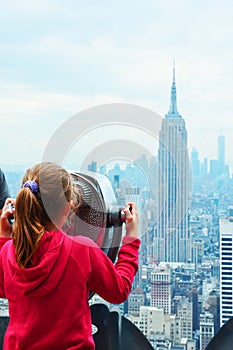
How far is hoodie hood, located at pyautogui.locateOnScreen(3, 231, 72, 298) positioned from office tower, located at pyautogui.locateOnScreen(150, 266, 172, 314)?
80cm

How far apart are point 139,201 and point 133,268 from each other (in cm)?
17

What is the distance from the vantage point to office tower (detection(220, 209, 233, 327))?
6.16 feet

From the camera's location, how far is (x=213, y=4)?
2008mm

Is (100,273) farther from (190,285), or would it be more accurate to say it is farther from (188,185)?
(190,285)

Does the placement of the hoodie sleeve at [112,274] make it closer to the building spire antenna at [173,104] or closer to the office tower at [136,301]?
the office tower at [136,301]

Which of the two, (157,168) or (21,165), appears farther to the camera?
(21,165)

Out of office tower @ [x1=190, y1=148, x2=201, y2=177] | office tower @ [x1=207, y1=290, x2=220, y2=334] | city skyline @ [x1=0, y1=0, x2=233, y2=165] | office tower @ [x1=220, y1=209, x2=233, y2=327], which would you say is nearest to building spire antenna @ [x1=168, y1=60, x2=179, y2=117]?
city skyline @ [x1=0, y1=0, x2=233, y2=165]

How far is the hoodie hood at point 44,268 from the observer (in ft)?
3.68

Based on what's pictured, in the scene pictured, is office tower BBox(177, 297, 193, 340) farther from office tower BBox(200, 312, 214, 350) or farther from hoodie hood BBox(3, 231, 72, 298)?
hoodie hood BBox(3, 231, 72, 298)

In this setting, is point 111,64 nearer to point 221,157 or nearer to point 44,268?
point 221,157

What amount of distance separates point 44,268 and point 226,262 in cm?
98

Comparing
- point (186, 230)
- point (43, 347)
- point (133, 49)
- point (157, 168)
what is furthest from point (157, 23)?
point (43, 347)

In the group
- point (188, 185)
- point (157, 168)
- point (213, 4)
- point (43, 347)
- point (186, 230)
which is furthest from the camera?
point (213, 4)

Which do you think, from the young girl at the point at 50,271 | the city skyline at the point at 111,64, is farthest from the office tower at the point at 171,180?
the city skyline at the point at 111,64
